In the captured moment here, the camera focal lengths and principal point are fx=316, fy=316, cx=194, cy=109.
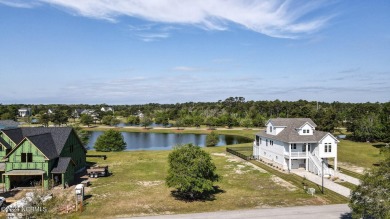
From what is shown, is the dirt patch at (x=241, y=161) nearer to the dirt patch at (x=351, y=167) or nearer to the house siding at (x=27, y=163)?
the dirt patch at (x=351, y=167)

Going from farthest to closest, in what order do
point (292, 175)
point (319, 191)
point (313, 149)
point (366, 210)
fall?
point (313, 149) → point (292, 175) → point (319, 191) → point (366, 210)

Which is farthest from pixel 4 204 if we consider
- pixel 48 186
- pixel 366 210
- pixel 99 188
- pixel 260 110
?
pixel 260 110

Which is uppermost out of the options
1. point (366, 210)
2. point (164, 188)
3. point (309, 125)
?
point (309, 125)

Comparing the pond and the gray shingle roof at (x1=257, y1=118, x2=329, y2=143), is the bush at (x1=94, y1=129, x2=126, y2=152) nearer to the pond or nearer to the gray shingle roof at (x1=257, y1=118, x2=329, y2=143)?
the pond

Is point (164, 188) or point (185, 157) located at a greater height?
point (185, 157)

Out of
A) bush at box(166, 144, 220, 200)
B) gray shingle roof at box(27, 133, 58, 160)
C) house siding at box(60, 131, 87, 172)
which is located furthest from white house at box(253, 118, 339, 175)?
gray shingle roof at box(27, 133, 58, 160)

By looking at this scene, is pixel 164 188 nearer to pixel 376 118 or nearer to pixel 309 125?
pixel 309 125

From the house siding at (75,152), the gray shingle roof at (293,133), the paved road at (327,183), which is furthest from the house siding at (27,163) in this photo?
the paved road at (327,183)
